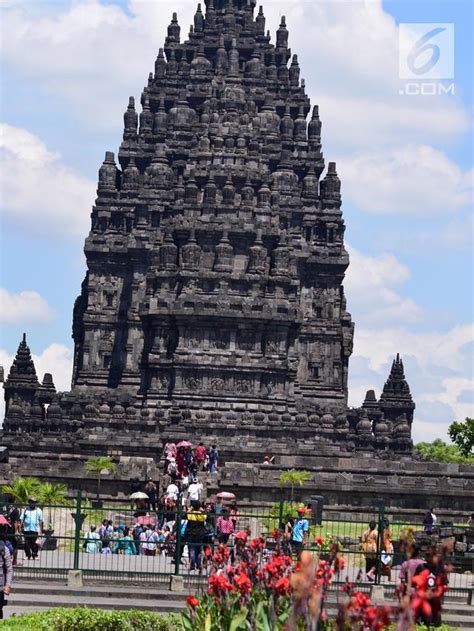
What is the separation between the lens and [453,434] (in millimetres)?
104812

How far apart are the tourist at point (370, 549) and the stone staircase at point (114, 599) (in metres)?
1.81

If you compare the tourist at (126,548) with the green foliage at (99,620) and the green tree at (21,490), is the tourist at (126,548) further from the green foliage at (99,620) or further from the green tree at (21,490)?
the green foliage at (99,620)

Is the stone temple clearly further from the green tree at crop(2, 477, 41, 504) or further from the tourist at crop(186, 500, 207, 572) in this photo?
the tourist at crop(186, 500, 207, 572)

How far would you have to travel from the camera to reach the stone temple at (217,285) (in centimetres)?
8694

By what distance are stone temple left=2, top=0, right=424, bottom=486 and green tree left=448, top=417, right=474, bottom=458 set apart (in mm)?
3562

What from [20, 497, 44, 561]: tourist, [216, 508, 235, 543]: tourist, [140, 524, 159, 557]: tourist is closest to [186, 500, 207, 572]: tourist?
[216, 508, 235, 543]: tourist

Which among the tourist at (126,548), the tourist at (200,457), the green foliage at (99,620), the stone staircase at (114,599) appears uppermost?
the tourist at (200,457)

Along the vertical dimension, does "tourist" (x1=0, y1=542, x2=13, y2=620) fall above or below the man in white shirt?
below

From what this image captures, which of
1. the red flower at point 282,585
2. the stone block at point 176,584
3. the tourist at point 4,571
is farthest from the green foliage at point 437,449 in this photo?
the red flower at point 282,585

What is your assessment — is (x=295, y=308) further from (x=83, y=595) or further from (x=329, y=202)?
(x=83, y=595)

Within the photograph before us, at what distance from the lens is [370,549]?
3978cm

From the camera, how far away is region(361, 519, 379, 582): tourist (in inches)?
1506

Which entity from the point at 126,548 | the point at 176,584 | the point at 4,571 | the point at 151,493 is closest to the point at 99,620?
the point at 4,571

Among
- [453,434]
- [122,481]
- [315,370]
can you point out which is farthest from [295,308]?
[122,481]
